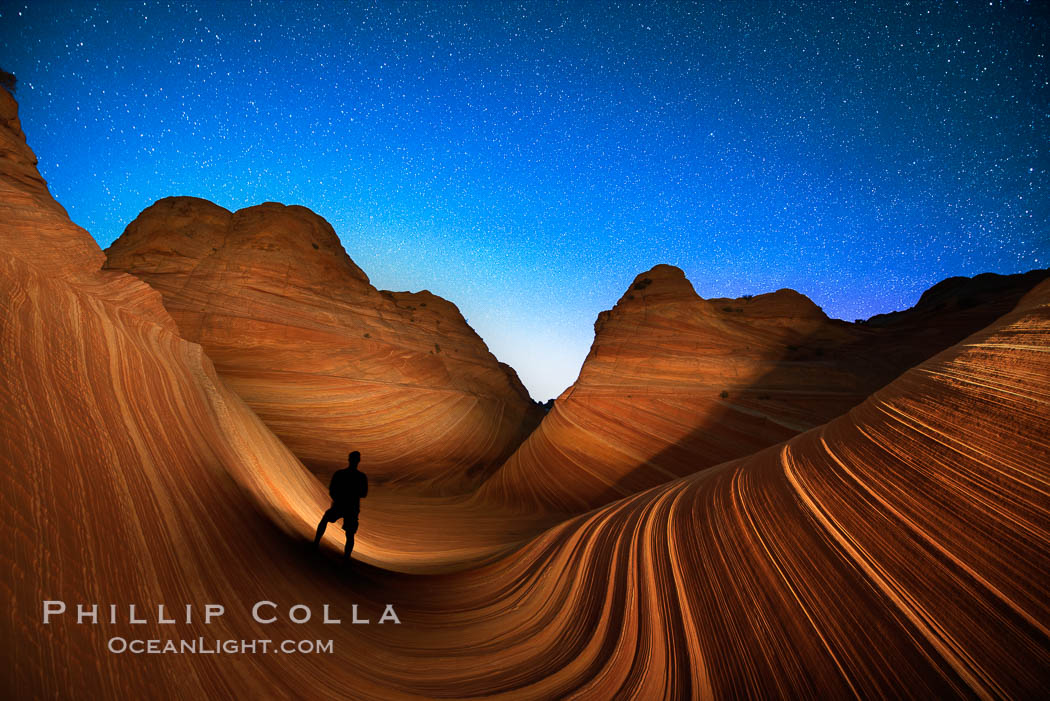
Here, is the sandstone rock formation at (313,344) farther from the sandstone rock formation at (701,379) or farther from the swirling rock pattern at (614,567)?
the swirling rock pattern at (614,567)

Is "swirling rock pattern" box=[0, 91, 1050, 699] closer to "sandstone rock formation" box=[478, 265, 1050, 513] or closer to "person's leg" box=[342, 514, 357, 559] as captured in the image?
"person's leg" box=[342, 514, 357, 559]

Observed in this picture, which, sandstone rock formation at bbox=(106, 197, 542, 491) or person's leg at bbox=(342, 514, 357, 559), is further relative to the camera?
sandstone rock formation at bbox=(106, 197, 542, 491)

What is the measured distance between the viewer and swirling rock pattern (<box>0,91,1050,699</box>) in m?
1.57

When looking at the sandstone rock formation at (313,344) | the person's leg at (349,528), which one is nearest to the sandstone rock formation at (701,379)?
the sandstone rock formation at (313,344)

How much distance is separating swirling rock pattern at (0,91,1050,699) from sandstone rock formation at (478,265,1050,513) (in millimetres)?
5941

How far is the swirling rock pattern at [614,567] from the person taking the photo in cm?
157

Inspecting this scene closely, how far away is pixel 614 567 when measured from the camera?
3.48 metres

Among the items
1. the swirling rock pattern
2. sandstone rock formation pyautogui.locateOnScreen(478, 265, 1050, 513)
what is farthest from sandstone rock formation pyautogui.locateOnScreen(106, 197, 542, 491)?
the swirling rock pattern

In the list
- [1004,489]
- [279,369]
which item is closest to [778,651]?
[1004,489]

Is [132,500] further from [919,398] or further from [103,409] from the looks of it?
[919,398]

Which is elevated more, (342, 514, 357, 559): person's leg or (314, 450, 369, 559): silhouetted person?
(314, 450, 369, 559): silhouetted person

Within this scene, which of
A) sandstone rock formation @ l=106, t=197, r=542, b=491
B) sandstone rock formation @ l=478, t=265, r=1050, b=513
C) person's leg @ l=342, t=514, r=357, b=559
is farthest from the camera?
sandstone rock formation @ l=106, t=197, r=542, b=491

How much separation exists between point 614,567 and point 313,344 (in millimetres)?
13710

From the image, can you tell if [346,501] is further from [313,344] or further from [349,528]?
[313,344]
